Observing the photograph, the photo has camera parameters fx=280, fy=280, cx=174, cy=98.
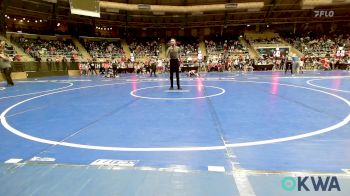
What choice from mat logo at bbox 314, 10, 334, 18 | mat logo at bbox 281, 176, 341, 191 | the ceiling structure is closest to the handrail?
the ceiling structure

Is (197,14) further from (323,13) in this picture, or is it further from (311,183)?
(311,183)

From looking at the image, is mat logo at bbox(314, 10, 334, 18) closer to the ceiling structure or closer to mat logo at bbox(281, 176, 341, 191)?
the ceiling structure

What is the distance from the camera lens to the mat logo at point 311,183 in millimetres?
2750

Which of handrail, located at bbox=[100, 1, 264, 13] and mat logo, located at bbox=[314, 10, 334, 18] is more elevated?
handrail, located at bbox=[100, 1, 264, 13]

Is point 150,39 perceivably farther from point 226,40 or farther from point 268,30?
point 268,30

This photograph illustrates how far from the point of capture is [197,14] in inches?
1551

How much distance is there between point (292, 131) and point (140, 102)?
4.83 m

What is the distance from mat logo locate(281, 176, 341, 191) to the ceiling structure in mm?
34149

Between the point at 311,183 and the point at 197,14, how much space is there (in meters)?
38.7

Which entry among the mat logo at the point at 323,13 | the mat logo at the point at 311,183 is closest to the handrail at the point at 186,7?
the mat logo at the point at 323,13

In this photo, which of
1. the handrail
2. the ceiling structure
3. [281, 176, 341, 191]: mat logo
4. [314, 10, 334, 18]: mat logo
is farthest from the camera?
[314, 10, 334, 18]: mat logo

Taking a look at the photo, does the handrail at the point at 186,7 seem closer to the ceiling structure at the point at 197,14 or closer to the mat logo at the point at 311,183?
the ceiling structure at the point at 197,14

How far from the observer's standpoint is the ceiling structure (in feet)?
113

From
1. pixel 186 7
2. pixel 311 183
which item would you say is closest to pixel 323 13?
pixel 186 7
